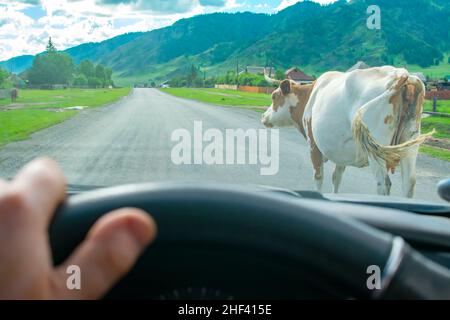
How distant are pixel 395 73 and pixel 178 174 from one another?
14.5ft

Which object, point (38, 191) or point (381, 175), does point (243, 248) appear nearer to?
point (38, 191)

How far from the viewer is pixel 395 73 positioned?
7465 mm

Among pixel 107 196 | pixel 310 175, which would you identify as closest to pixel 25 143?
pixel 310 175

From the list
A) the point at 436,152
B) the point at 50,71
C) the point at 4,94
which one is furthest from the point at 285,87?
the point at 50,71

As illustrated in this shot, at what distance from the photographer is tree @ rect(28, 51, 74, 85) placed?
4921 inches

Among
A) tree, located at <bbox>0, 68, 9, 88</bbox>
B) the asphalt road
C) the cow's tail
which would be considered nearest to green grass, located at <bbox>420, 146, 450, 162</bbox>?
the asphalt road

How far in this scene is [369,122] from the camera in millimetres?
7398

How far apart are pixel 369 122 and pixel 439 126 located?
14486 millimetres

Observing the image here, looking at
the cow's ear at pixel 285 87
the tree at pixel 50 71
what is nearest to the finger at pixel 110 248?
the cow's ear at pixel 285 87

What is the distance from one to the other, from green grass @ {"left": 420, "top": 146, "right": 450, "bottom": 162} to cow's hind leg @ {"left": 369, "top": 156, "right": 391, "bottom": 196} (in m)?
6.50

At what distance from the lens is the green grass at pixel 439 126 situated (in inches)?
743

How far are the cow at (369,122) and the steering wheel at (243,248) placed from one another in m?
5.89

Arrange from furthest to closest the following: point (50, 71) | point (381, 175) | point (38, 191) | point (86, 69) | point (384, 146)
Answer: point (86, 69), point (50, 71), point (381, 175), point (384, 146), point (38, 191)

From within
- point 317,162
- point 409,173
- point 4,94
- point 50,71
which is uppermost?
point 50,71
